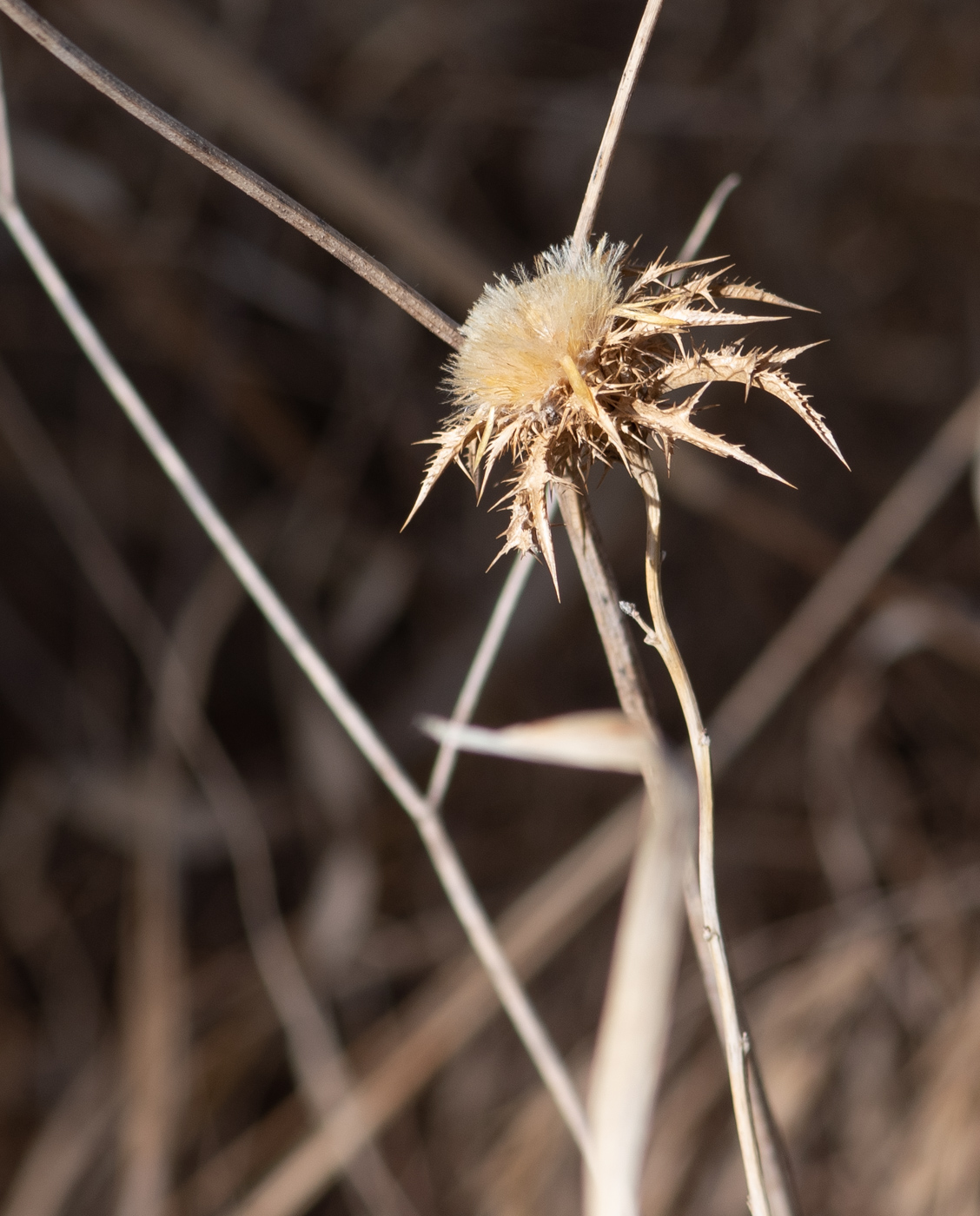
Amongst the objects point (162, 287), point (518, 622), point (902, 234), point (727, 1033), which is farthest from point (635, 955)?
point (902, 234)

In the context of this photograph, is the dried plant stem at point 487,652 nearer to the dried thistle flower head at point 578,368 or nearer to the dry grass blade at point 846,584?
the dried thistle flower head at point 578,368

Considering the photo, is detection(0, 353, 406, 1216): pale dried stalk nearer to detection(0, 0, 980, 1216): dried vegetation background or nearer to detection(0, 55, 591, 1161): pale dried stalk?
detection(0, 0, 980, 1216): dried vegetation background

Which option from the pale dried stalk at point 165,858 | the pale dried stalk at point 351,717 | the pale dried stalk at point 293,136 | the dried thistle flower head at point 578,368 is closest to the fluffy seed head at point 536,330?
the dried thistle flower head at point 578,368

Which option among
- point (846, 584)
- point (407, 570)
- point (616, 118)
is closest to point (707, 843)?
point (616, 118)

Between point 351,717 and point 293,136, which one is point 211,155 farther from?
point 293,136

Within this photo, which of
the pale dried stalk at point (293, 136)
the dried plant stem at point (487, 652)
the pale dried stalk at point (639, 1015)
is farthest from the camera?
the pale dried stalk at point (293, 136)

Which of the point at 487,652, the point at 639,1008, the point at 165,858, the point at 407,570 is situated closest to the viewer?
the point at 639,1008
